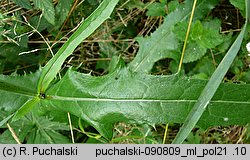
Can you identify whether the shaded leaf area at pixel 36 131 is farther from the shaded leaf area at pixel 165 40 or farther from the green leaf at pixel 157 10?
the green leaf at pixel 157 10

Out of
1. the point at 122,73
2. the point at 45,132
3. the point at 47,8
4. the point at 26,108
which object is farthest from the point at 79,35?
the point at 45,132

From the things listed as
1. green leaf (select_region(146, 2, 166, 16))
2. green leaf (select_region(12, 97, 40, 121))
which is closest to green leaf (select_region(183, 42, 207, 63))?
green leaf (select_region(146, 2, 166, 16))

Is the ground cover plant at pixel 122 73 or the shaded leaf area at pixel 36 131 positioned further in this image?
the shaded leaf area at pixel 36 131

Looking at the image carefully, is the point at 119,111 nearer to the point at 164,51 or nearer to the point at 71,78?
the point at 71,78

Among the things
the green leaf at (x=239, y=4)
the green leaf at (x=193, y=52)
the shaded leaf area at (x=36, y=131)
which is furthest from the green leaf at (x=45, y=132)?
the green leaf at (x=239, y=4)

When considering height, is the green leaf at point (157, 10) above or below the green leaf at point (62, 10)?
below

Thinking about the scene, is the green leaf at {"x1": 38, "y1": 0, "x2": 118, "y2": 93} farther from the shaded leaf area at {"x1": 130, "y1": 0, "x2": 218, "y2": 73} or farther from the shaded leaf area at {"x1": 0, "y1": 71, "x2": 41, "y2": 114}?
the shaded leaf area at {"x1": 130, "y1": 0, "x2": 218, "y2": 73}

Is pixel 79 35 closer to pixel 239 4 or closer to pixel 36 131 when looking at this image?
pixel 36 131
